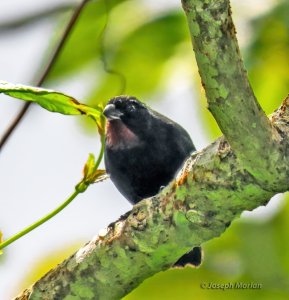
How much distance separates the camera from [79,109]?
259cm

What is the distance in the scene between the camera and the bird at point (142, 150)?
3.93 meters

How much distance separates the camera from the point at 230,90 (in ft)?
8.11

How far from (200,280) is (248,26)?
0.95 meters

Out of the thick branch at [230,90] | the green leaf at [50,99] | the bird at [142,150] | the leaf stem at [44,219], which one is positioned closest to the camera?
the thick branch at [230,90]

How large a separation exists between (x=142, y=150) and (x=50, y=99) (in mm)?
1492

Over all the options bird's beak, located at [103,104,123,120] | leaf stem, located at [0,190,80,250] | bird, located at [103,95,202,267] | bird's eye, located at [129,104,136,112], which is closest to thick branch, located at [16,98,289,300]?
leaf stem, located at [0,190,80,250]

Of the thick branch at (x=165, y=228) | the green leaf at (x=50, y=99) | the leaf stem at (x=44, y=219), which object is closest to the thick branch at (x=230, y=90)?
the thick branch at (x=165, y=228)

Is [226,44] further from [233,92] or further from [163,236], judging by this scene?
[163,236]

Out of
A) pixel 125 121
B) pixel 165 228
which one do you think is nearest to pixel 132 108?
pixel 125 121

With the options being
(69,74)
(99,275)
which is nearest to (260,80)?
(69,74)

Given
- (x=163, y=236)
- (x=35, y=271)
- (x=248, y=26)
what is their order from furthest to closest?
(x=35, y=271) → (x=248, y=26) → (x=163, y=236)

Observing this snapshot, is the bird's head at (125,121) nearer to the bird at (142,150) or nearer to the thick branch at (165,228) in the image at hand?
the bird at (142,150)

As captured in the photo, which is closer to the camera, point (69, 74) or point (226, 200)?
point (226, 200)

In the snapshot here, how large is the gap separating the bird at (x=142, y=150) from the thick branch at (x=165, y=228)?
858mm
